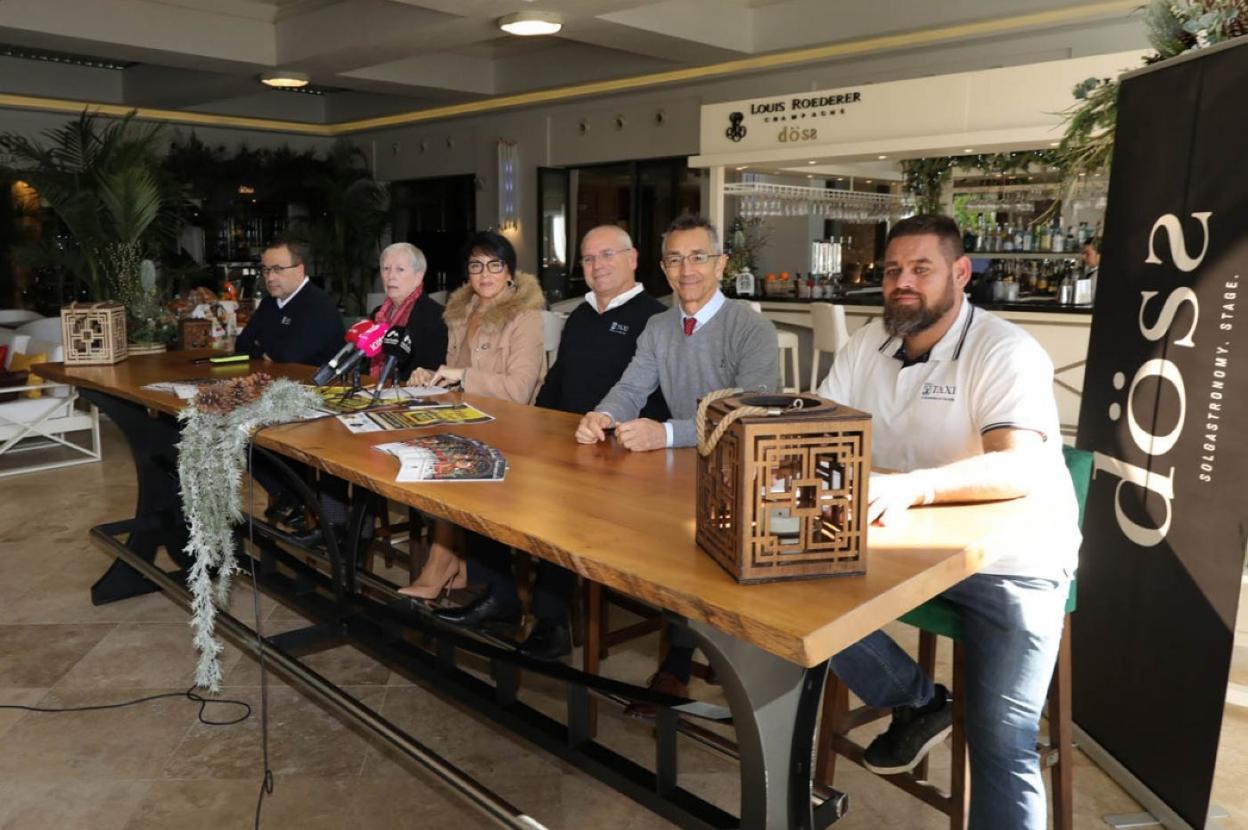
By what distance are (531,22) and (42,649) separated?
5.37 meters

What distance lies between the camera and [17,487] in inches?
232

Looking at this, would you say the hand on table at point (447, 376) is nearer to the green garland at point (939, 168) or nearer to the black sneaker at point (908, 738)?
the black sneaker at point (908, 738)

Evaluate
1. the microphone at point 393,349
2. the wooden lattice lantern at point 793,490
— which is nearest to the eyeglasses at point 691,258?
the microphone at point 393,349

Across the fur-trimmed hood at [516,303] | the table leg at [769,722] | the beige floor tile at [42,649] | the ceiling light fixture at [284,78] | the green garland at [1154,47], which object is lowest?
the beige floor tile at [42,649]

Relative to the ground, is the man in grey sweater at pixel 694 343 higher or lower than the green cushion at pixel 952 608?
higher

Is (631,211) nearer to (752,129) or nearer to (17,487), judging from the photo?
(752,129)

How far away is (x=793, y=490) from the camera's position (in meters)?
1.43

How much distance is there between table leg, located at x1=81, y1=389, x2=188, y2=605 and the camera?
3939mm

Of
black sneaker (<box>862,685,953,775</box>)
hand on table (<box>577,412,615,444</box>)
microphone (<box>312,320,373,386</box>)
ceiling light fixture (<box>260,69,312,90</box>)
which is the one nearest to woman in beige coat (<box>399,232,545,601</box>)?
microphone (<box>312,320,373,386</box>)

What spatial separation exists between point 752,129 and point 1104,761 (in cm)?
621

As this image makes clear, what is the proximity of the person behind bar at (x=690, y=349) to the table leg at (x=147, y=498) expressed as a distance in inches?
82.2

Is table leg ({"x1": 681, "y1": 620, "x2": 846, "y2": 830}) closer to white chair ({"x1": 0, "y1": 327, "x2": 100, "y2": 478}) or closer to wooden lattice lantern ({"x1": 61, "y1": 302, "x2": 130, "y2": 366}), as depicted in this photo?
wooden lattice lantern ({"x1": 61, "y1": 302, "x2": 130, "y2": 366})

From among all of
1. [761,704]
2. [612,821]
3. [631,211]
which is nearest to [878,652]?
[761,704]

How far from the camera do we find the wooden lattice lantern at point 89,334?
4.18 m
